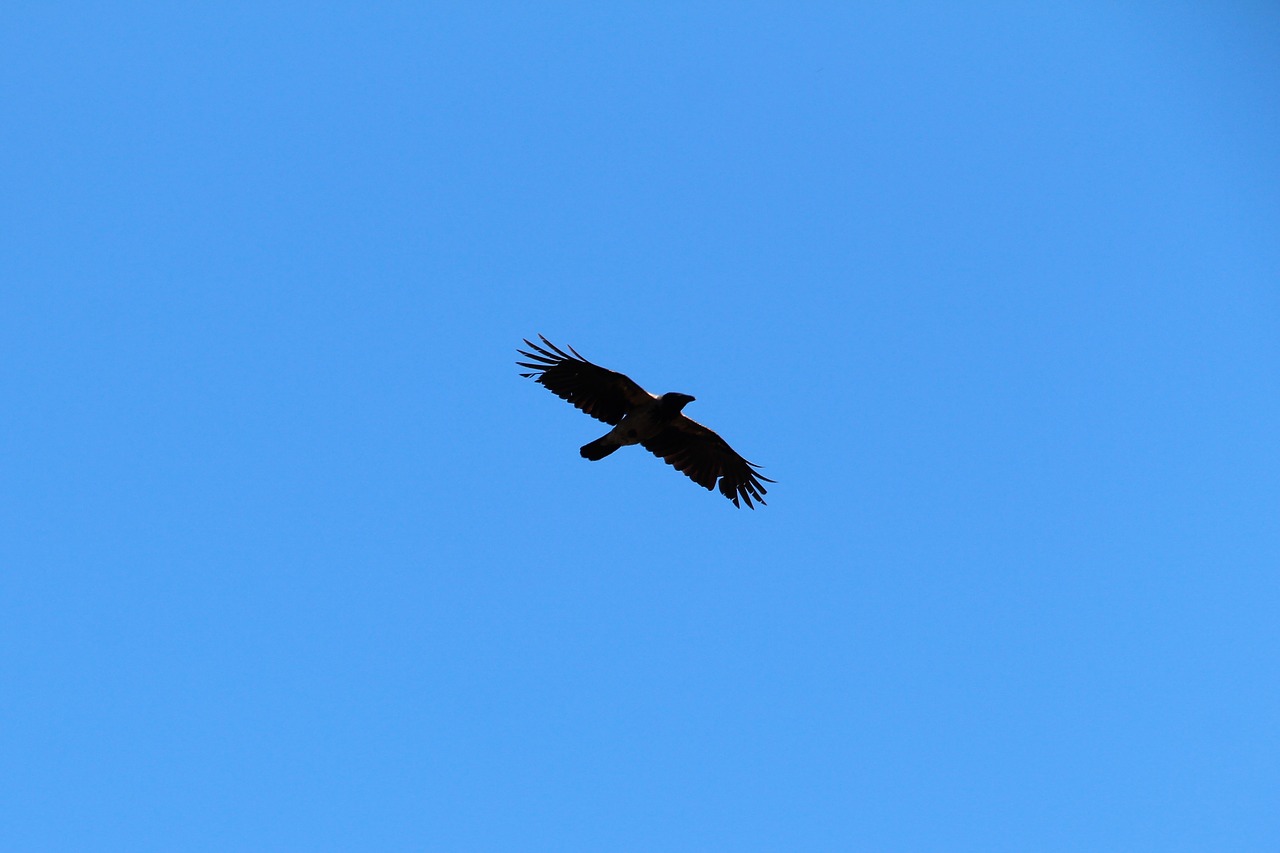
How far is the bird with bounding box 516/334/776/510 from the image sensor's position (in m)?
16.7

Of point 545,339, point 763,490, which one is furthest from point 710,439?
point 545,339

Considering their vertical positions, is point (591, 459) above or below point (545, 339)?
below

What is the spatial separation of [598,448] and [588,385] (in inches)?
37.4

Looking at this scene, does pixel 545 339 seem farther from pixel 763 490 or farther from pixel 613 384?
pixel 763 490

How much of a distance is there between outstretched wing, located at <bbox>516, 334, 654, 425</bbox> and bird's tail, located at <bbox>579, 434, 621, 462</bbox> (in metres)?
0.44

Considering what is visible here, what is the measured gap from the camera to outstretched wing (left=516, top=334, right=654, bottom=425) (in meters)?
16.6

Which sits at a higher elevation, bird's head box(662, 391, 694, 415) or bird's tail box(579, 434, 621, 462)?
bird's head box(662, 391, 694, 415)

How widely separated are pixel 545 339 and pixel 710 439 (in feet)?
10.3

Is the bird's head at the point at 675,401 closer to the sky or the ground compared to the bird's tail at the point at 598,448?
closer to the sky

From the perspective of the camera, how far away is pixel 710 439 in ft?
58.5

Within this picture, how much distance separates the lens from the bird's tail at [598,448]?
55.0 feet

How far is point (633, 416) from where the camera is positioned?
17.0 metres

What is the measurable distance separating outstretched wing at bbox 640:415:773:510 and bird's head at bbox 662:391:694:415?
0.69 meters

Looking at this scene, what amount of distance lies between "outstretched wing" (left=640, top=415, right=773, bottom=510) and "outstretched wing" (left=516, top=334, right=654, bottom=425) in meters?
0.86
